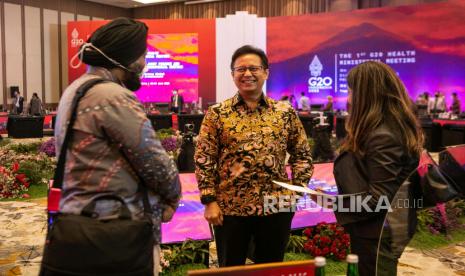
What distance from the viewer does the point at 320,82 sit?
1659cm

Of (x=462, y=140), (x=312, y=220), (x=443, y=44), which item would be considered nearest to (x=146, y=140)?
(x=312, y=220)

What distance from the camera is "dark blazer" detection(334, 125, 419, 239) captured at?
1622 millimetres

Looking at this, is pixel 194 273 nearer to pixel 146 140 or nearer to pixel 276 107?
pixel 146 140

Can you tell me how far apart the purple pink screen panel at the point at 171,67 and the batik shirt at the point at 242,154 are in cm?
1517

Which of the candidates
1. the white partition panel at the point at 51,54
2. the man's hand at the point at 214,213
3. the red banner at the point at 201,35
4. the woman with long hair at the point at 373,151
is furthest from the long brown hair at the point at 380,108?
the white partition panel at the point at 51,54

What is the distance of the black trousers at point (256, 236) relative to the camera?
2.12 m

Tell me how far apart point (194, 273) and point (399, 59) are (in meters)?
15.0

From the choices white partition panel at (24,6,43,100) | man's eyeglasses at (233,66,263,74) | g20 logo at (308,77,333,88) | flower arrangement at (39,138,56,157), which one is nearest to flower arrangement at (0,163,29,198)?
flower arrangement at (39,138,56,157)

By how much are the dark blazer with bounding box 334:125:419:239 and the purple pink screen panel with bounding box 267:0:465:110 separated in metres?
13.6

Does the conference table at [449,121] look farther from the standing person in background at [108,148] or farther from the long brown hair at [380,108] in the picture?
the standing person in background at [108,148]

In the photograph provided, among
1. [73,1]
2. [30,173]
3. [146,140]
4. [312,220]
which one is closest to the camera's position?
[146,140]

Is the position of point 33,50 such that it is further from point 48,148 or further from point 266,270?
point 266,270

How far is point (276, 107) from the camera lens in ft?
7.23

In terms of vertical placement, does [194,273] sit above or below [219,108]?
below
